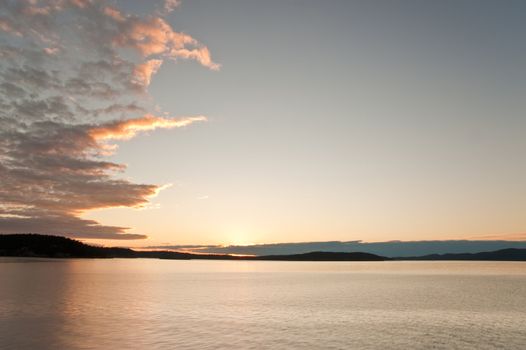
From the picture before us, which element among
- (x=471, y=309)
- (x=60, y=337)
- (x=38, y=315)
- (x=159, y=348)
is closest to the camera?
(x=159, y=348)

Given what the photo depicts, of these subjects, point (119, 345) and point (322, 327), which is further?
point (322, 327)

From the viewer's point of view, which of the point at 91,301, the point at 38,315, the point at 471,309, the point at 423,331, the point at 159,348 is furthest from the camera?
the point at 91,301

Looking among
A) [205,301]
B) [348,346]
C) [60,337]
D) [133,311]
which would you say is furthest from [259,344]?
[205,301]

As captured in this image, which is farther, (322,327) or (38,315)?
(38,315)

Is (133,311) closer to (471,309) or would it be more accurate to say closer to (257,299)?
(257,299)

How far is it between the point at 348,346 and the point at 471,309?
3013cm

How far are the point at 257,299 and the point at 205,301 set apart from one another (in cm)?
864

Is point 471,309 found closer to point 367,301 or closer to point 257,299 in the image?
point 367,301

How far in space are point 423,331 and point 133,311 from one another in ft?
104

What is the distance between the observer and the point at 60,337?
118 feet

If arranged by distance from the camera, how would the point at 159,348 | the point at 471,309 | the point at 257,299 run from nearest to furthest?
1. the point at 159,348
2. the point at 471,309
3. the point at 257,299

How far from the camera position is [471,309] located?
57031mm

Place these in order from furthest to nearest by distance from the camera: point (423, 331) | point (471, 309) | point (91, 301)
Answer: point (91, 301), point (471, 309), point (423, 331)

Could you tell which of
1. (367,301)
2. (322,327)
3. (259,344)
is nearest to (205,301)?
(367,301)
